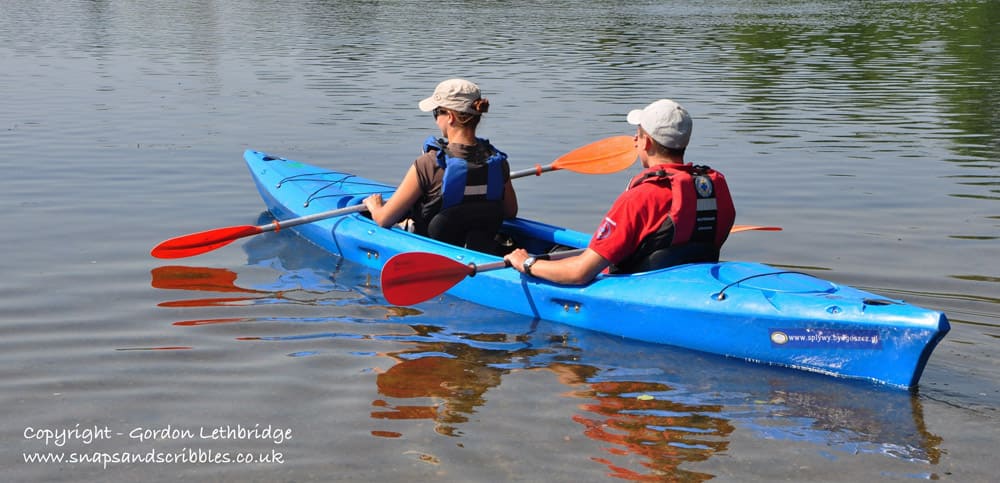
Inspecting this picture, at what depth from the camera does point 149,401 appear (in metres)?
4.75

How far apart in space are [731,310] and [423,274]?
168 centimetres

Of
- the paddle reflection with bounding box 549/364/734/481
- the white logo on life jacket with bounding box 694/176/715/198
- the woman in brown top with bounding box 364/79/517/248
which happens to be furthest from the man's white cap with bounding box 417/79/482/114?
the paddle reflection with bounding box 549/364/734/481

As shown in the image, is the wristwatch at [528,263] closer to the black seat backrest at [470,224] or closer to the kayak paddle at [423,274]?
the kayak paddle at [423,274]

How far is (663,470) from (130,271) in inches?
166

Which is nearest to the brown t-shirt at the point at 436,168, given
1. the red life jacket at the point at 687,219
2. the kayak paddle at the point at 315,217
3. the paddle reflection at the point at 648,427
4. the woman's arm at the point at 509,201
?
the woman's arm at the point at 509,201

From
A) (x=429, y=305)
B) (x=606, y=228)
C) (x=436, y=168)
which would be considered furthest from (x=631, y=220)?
(x=429, y=305)

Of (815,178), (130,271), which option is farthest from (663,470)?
(815,178)

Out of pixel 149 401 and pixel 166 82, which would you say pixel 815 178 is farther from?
pixel 166 82

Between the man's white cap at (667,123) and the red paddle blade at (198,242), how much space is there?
3.07 meters

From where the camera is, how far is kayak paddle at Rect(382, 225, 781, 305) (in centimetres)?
600

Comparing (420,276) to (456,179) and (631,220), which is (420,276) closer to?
(456,179)

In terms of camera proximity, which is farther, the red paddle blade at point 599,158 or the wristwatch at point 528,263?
the red paddle blade at point 599,158

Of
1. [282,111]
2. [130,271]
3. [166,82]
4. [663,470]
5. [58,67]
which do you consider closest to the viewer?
[663,470]

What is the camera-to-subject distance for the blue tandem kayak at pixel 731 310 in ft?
15.8
